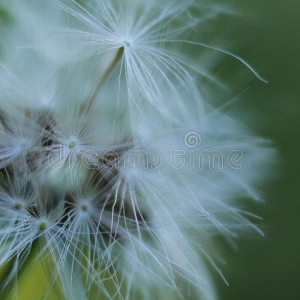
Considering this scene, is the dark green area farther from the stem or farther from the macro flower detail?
the stem

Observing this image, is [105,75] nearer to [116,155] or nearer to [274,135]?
[116,155]

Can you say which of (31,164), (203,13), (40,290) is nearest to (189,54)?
(203,13)

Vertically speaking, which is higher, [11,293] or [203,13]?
[203,13]

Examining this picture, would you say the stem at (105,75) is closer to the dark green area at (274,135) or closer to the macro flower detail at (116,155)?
the macro flower detail at (116,155)

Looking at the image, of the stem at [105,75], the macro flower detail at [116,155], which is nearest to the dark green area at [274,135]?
the macro flower detail at [116,155]

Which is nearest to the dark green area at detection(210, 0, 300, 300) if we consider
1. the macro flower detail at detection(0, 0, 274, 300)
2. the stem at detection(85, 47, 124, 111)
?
the macro flower detail at detection(0, 0, 274, 300)

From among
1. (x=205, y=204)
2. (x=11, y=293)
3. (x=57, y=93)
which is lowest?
(x=11, y=293)

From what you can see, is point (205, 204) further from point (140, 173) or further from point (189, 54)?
point (189, 54)

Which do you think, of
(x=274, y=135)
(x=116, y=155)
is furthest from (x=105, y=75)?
(x=274, y=135)
